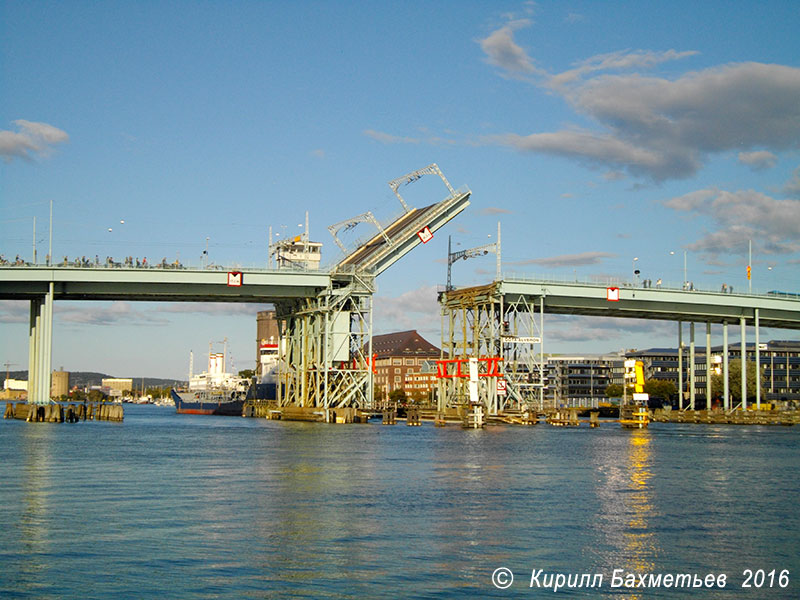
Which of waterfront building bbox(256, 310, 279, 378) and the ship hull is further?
the ship hull

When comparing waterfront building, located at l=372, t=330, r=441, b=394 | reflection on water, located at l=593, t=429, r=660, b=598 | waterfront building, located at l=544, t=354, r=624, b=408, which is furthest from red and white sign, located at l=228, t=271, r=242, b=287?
waterfront building, located at l=544, t=354, r=624, b=408

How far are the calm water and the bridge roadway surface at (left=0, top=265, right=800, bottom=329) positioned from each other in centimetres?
2424

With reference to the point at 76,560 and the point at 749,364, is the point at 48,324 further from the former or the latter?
the point at 749,364

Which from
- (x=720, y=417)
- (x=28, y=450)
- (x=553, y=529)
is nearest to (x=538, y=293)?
(x=720, y=417)

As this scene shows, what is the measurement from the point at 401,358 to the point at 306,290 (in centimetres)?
9379

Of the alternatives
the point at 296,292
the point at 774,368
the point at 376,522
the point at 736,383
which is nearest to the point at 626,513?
the point at 376,522

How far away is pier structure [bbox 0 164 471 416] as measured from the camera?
6331cm

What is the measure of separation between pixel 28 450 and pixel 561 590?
31222 millimetres

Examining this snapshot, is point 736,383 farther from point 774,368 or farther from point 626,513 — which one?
point 626,513

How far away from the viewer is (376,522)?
21.6 metres

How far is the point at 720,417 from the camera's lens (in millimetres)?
84312

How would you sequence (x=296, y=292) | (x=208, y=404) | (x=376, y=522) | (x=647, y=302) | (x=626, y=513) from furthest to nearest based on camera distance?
(x=208, y=404)
(x=647, y=302)
(x=296, y=292)
(x=626, y=513)
(x=376, y=522)

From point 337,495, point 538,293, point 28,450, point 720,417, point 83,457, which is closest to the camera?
point 337,495

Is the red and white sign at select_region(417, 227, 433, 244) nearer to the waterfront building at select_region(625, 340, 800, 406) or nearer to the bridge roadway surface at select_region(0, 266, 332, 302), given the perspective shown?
the bridge roadway surface at select_region(0, 266, 332, 302)
